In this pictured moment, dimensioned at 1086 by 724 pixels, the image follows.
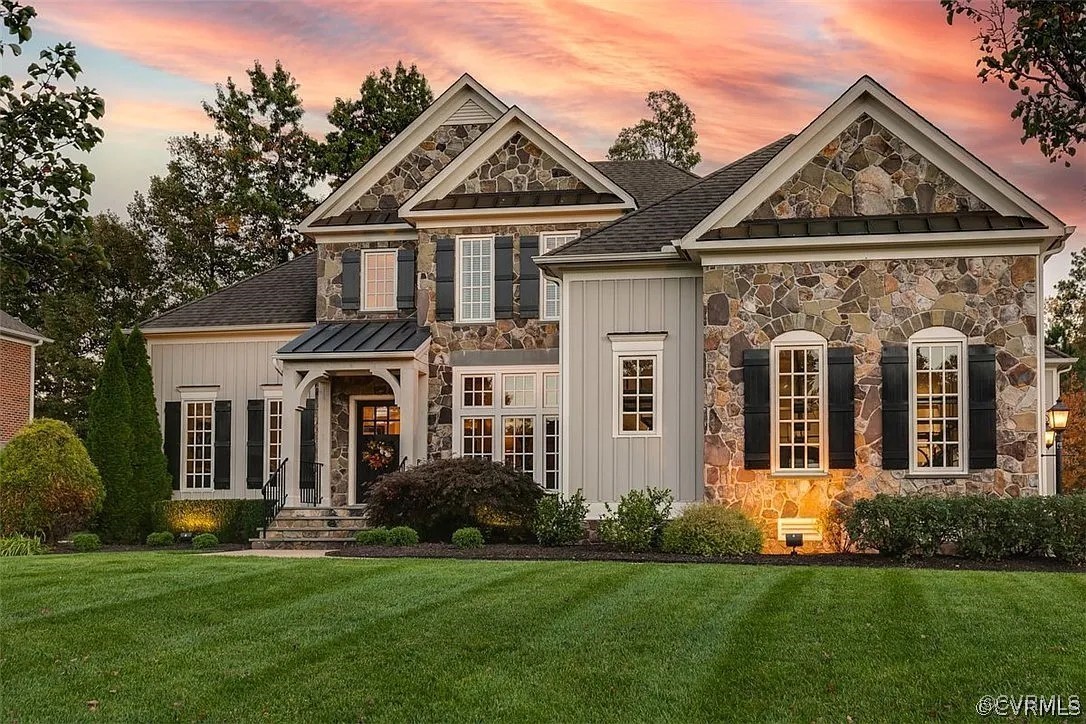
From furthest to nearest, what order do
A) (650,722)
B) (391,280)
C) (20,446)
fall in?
1. (391,280)
2. (20,446)
3. (650,722)

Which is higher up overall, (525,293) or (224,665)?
(525,293)

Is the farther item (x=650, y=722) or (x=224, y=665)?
(x=224, y=665)

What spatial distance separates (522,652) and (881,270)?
35.0ft

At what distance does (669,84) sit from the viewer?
1540 inches

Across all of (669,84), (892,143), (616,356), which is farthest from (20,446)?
(669,84)

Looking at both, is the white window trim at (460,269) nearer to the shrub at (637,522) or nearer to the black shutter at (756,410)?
the shrub at (637,522)

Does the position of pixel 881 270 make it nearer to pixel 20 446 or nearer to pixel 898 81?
pixel 898 81

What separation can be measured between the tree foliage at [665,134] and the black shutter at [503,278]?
727 inches

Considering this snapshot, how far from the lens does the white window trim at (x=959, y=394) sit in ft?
56.4

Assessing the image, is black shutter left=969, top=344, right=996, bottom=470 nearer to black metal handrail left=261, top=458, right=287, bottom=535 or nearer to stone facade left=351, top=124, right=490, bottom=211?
stone facade left=351, top=124, right=490, bottom=211

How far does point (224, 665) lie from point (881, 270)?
39.5 feet

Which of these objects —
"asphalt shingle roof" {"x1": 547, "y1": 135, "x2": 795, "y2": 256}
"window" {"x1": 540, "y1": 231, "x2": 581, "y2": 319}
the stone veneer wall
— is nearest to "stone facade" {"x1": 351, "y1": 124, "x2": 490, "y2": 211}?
"window" {"x1": 540, "y1": 231, "x2": 581, "y2": 319}

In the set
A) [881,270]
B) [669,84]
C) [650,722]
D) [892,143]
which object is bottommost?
[650,722]

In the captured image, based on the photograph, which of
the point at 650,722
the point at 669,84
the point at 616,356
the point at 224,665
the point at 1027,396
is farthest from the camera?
the point at 669,84
